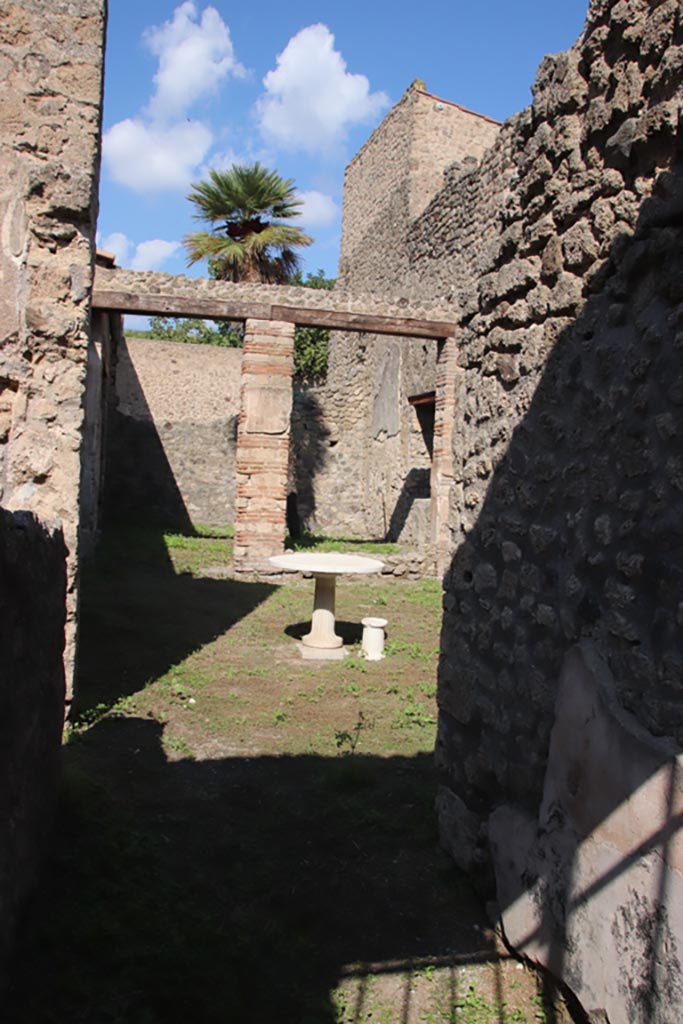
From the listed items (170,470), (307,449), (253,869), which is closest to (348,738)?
(253,869)

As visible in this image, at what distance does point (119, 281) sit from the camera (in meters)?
10.6

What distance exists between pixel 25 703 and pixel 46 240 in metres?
2.74

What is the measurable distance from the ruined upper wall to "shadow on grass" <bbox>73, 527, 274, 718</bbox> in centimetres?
817

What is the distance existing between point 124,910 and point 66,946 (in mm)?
263

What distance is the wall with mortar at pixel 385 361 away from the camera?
15727mm

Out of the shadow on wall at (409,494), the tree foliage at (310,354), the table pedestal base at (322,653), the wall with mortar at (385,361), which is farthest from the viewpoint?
the tree foliage at (310,354)

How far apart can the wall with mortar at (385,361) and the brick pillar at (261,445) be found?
11.0 ft

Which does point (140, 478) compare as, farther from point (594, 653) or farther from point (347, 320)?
point (594, 653)

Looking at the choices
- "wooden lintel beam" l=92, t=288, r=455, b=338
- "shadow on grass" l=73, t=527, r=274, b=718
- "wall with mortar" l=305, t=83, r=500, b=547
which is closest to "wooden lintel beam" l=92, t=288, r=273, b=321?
"wooden lintel beam" l=92, t=288, r=455, b=338

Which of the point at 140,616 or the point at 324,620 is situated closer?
the point at 324,620

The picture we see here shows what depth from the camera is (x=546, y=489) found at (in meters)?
2.72

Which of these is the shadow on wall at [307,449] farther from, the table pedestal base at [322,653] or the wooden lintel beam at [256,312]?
the table pedestal base at [322,653]

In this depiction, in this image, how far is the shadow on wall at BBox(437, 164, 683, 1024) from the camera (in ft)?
6.57

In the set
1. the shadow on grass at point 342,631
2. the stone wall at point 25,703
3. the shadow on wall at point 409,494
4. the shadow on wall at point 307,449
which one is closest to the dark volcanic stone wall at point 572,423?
the stone wall at point 25,703
